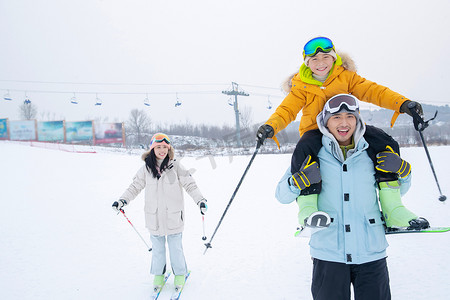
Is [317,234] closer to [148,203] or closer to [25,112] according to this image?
[148,203]

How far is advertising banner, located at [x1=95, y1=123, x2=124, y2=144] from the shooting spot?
107 feet

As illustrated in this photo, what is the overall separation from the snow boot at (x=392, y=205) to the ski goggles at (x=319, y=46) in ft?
3.56

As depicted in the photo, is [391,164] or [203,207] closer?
[391,164]

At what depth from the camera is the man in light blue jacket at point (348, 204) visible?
5.65 ft

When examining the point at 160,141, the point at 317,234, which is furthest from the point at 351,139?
the point at 160,141

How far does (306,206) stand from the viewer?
173 centimetres

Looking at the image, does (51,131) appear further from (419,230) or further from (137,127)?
(419,230)

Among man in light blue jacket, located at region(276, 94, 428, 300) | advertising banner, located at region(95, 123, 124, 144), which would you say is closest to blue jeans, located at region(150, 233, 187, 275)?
man in light blue jacket, located at region(276, 94, 428, 300)

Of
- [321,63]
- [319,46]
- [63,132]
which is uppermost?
[63,132]

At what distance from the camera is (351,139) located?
192 centimetres

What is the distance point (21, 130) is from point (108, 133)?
9.46m

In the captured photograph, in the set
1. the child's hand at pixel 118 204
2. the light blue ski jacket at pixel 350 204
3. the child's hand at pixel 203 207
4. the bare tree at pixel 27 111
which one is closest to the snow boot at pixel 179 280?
the child's hand at pixel 203 207

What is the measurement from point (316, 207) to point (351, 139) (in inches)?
22.3

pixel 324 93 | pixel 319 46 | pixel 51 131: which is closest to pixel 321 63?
pixel 319 46
